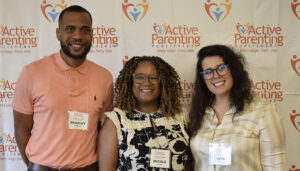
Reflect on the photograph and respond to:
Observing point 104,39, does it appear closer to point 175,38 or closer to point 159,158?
point 175,38

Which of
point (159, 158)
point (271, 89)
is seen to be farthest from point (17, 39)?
point (271, 89)

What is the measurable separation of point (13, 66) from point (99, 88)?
47.0 inches

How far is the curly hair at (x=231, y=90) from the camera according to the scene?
6.01 ft

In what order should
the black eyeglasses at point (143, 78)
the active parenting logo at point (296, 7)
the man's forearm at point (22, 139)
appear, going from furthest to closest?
the active parenting logo at point (296, 7)
the man's forearm at point (22, 139)
the black eyeglasses at point (143, 78)

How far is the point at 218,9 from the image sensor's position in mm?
2404

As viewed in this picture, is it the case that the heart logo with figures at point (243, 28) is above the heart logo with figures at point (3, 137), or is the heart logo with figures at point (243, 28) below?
above

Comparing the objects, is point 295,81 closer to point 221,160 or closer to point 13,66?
point 221,160

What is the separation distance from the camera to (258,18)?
2.39 meters

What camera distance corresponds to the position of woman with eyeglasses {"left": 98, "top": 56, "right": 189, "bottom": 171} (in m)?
1.74

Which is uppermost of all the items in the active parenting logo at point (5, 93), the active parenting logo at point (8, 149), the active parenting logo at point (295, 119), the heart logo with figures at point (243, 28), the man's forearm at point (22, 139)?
the heart logo with figures at point (243, 28)

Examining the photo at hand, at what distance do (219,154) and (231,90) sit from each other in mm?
526

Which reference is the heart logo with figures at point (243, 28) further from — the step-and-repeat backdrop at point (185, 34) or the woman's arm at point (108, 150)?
the woman's arm at point (108, 150)

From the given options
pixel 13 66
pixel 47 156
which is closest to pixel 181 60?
pixel 47 156

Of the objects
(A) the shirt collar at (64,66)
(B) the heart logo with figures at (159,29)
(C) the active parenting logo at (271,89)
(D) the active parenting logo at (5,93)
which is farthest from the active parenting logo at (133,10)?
(D) the active parenting logo at (5,93)
